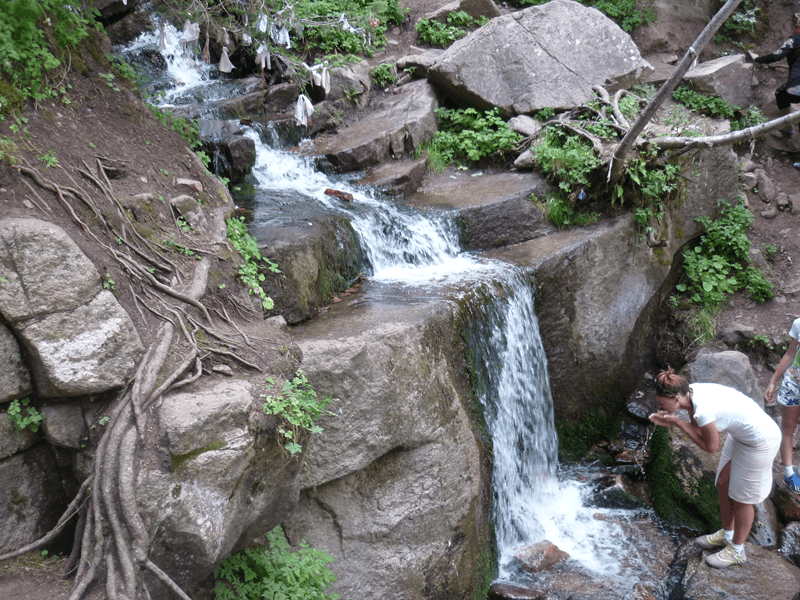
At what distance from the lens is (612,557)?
5363 millimetres

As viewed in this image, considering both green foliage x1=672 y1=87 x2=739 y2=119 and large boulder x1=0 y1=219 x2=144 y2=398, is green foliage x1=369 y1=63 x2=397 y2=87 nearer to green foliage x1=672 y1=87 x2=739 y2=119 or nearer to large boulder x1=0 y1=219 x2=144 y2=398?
green foliage x1=672 y1=87 x2=739 y2=119

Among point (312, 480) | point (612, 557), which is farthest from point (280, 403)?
point (612, 557)

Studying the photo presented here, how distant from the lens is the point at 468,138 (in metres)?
8.67

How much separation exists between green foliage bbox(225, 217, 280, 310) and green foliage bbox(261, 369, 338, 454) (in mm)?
967

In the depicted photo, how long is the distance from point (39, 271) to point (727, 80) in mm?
10676

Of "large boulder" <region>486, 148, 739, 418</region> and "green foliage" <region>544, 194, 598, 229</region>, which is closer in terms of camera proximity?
"large boulder" <region>486, 148, 739, 418</region>

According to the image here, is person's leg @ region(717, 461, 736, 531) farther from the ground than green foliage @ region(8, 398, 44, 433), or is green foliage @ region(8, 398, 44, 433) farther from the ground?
green foliage @ region(8, 398, 44, 433)

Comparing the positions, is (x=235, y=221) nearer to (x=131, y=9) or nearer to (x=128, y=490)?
(x=128, y=490)

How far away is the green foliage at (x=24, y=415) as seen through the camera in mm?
3201

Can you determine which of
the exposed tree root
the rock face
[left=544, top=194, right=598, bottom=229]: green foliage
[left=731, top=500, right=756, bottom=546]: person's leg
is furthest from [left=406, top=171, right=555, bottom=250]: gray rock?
the exposed tree root

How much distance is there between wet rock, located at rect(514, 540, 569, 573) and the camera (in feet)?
17.1

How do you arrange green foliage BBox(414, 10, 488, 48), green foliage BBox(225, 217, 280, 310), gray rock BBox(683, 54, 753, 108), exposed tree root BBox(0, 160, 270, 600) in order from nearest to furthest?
exposed tree root BBox(0, 160, 270, 600) → green foliage BBox(225, 217, 280, 310) → gray rock BBox(683, 54, 753, 108) → green foliage BBox(414, 10, 488, 48)

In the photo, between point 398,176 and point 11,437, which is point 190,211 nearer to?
Result: point 11,437

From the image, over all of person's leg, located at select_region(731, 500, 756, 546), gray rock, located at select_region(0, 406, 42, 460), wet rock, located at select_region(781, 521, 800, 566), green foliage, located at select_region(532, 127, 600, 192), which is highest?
green foliage, located at select_region(532, 127, 600, 192)
